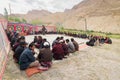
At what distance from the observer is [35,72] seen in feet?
35.0

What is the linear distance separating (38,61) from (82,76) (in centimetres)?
230

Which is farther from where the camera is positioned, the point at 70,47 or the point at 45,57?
the point at 70,47

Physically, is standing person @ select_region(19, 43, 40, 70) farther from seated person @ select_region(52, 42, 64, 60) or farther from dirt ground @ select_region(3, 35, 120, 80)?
seated person @ select_region(52, 42, 64, 60)

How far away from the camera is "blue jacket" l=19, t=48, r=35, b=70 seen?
1057 centimetres

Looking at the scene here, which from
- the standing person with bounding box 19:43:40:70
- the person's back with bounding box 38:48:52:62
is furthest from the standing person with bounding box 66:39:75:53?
the standing person with bounding box 19:43:40:70

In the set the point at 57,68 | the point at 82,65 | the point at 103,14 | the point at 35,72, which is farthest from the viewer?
the point at 103,14

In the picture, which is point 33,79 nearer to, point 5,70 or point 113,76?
point 5,70

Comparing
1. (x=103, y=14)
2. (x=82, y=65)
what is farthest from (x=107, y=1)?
(x=82, y=65)

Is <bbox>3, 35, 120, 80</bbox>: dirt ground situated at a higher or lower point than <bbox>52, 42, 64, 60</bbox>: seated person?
lower

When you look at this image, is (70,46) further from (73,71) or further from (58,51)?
(73,71)

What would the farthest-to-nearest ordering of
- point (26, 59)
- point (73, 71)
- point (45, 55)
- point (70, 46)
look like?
point (70, 46) → point (73, 71) → point (45, 55) → point (26, 59)

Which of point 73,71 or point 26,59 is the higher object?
point 26,59

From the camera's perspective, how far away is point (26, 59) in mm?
10719

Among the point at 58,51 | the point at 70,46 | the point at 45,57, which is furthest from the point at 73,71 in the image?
the point at 70,46
